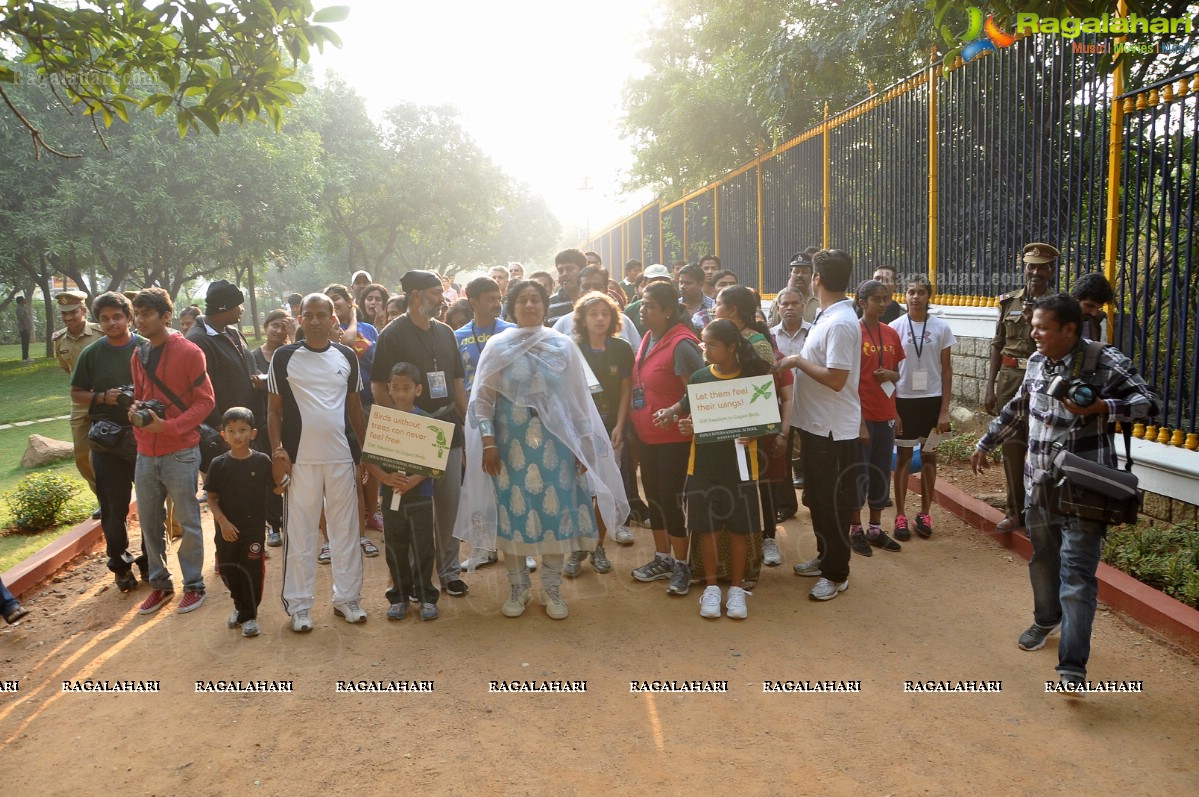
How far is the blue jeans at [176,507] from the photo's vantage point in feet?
17.3

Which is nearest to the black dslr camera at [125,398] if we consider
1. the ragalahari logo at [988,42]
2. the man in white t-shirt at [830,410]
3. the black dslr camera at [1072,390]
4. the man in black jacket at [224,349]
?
the man in black jacket at [224,349]

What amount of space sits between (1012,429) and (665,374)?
6.26 feet

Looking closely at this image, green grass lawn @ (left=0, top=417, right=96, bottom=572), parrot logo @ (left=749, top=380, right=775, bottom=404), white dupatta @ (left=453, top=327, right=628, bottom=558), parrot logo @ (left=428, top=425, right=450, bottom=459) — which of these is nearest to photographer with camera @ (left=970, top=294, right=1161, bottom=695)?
parrot logo @ (left=749, top=380, right=775, bottom=404)

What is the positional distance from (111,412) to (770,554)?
4.35 metres

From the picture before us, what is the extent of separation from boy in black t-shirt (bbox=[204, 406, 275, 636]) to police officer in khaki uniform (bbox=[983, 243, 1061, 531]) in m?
4.62

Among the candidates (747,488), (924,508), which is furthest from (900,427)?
(747,488)

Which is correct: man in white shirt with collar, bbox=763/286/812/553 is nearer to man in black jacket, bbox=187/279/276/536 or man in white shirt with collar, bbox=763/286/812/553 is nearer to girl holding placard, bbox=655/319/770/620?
girl holding placard, bbox=655/319/770/620

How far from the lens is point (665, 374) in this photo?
529cm

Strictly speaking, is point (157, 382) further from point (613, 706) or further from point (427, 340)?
point (613, 706)

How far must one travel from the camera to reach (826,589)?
5.13 meters

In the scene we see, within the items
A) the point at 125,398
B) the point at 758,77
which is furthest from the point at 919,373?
the point at 758,77

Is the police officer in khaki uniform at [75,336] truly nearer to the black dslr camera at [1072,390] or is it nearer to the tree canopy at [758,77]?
the black dslr camera at [1072,390]

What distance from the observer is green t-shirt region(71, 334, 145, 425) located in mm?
5664

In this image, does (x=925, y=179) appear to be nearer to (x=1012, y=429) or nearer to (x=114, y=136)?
(x=1012, y=429)
